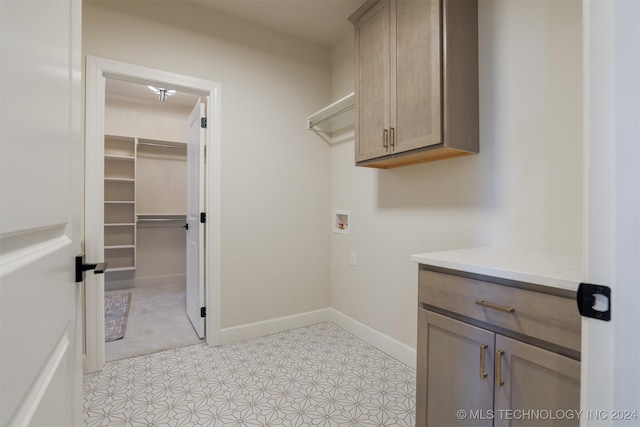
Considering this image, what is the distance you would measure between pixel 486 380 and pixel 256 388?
1.37m

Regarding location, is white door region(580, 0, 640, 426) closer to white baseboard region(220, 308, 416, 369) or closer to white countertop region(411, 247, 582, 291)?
white countertop region(411, 247, 582, 291)

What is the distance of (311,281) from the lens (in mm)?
2926

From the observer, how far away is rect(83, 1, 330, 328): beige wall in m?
2.27

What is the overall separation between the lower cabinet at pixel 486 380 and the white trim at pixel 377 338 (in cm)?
86

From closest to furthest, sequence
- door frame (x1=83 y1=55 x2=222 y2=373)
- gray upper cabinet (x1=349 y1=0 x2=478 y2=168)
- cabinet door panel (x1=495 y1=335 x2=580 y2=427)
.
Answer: cabinet door panel (x1=495 y1=335 x2=580 y2=427) < gray upper cabinet (x1=349 y1=0 x2=478 y2=168) < door frame (x1=83 y1=55 x2=222 y2=373)

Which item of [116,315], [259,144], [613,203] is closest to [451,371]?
[613,203]

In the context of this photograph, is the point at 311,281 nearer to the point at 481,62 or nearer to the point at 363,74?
the point at 363,74

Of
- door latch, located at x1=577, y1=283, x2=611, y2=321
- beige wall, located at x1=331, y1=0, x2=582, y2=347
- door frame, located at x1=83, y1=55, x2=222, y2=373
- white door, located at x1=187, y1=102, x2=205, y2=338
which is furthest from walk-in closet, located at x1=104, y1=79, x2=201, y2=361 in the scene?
door latch, located at x1=577, y1=283, x2=611, y2=321

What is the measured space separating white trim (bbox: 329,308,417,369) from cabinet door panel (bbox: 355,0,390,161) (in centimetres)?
140

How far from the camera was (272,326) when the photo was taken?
2699 millimetres

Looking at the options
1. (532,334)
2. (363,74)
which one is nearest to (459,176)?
(363,74)

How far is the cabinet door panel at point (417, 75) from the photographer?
1563mm

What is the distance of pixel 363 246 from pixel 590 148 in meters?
2.05

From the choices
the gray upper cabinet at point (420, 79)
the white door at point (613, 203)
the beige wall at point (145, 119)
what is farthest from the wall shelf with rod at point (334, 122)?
the beige wall at point (145, 119)
